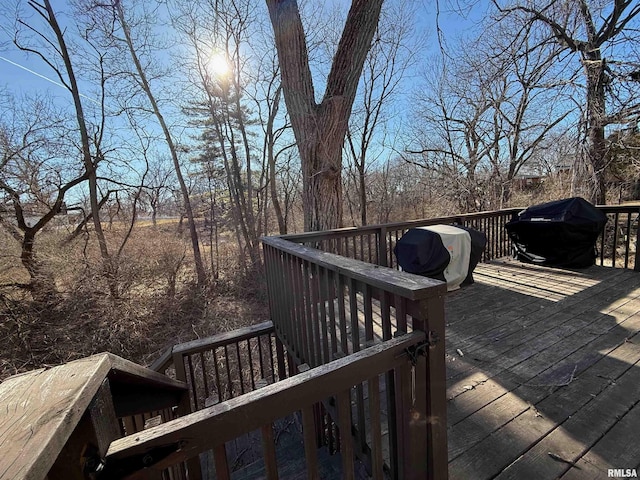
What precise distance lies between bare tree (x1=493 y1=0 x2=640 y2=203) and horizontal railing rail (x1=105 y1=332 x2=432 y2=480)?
7.26 m

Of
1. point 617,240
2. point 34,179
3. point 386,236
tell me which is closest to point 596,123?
point 617,240

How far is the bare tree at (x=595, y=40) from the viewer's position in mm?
5543

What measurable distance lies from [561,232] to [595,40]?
5.24 meters

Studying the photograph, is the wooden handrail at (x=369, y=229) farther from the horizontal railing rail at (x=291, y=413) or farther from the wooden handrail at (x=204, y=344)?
the horizontal railing rail at (x=291, y=413)

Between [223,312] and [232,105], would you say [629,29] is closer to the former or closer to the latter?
[232,105]

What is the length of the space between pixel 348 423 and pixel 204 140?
469 inches

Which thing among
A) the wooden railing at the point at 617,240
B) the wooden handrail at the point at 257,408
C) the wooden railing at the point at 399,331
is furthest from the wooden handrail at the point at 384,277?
the wooden railing at the point at 617,240

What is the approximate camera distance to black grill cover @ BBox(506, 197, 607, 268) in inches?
144

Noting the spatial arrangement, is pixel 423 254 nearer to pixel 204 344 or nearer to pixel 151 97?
pixel 204 344

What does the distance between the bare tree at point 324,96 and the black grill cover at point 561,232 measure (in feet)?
9.08

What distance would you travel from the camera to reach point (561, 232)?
149 inches

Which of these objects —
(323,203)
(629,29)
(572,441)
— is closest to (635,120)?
(629,29)

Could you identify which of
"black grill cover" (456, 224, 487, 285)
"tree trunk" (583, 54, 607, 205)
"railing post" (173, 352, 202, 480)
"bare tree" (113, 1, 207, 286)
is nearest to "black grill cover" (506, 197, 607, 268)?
"black grill cover" (456, 224, 487, 285)

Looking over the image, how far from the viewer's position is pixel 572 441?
4.59 ft
